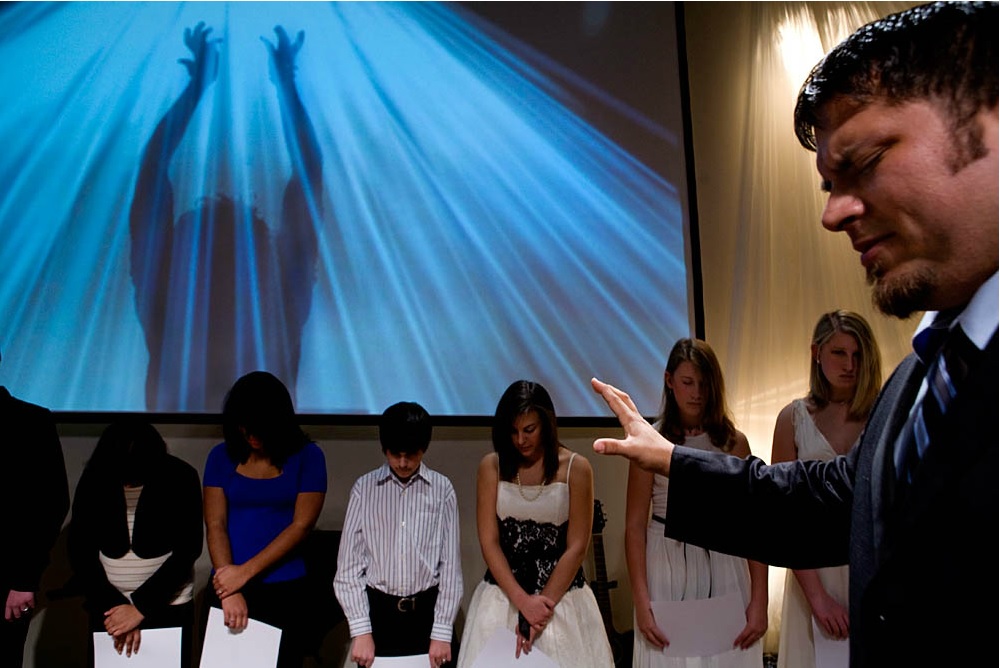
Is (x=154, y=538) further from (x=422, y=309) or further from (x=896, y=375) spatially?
(x=896, y=375)

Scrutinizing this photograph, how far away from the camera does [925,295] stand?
835 millimetres

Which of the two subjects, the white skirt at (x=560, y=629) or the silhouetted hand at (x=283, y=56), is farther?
the silhouetted hand at (x=283, y=56)

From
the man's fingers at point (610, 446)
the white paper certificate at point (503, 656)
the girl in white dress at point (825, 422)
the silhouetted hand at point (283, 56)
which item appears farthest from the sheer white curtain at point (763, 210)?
the man's fingers at point (610, 446)

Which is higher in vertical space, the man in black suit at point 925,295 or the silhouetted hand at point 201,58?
the silhouetted hand at point 201,58

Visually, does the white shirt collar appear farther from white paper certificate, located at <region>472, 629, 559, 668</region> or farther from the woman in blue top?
the woman in blue top

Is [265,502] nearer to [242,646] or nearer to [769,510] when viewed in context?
[242,646]

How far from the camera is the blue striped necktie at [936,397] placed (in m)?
0.81

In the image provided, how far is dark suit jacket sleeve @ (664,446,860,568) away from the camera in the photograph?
1129 millimetres

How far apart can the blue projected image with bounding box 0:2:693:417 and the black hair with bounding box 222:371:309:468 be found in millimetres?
626

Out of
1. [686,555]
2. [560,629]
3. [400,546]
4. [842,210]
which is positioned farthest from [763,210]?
[842,210]

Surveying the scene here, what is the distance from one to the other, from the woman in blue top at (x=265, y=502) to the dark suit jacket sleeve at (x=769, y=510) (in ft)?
6.54

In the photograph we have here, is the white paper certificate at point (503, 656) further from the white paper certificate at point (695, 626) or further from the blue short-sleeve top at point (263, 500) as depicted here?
the blue short-sleeve top at point (263, 500)

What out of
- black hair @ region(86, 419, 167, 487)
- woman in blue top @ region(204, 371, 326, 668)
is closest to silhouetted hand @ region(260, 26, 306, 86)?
woman in blue top @ region(204, 371, 326, 668)

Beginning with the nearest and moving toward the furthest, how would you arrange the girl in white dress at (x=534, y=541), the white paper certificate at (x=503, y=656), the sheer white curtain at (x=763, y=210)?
the white paper certificate at (x=503, y=656), the girl in white dress at (x=534, y=541), the sheer white curtain at (x=763, y=210)
